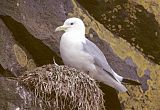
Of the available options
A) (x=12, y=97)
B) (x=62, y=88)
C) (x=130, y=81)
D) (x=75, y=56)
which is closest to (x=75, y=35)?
(x=75, y=56)

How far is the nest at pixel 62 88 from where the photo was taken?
532cm

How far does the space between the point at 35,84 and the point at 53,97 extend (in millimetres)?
196

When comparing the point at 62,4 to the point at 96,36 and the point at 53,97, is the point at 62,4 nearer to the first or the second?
the point at 96,36

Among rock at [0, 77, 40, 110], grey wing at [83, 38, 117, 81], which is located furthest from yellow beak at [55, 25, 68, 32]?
rock at [0, 77, 40, 110]

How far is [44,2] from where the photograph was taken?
253 inches

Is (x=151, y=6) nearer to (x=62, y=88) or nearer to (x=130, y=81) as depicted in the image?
(x=130, y=81)

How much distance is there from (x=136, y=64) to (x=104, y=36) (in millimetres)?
460

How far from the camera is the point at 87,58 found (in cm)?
600

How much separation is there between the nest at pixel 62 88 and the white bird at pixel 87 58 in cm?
38

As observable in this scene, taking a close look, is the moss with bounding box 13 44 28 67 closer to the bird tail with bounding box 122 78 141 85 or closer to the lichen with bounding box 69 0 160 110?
the lichen with bounding box 69 0 160 110

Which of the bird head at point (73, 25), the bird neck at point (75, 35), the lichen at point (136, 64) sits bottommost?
the lichen at point (136, 64)

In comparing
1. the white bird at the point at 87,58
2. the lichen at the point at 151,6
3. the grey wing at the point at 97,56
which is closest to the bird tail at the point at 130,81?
the white bird at the point at 87,58

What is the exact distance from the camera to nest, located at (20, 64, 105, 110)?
17.4 ft

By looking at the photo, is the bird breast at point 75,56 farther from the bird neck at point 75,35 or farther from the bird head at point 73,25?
the bird head at point 73,25
